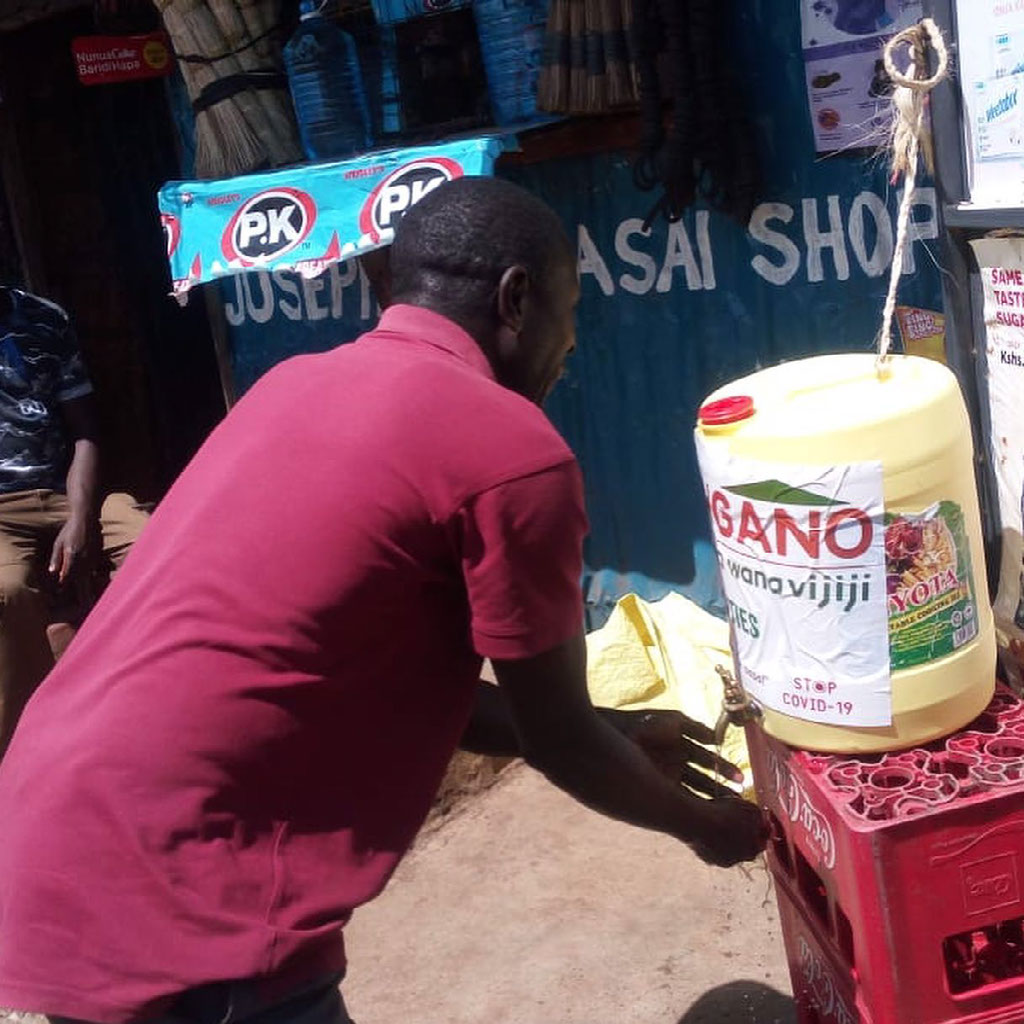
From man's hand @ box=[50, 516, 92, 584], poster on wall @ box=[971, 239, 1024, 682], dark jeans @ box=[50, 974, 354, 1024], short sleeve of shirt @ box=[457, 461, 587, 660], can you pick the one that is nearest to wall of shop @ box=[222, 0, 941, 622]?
poster on wall @ box=[971, 239, 1024, 682]

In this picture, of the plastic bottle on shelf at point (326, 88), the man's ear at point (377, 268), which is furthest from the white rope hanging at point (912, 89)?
the plastic bottle on shelf at point (326, 88)

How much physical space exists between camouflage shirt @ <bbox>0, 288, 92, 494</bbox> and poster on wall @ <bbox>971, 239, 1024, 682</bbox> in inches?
125

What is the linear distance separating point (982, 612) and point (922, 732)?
21 centimetres

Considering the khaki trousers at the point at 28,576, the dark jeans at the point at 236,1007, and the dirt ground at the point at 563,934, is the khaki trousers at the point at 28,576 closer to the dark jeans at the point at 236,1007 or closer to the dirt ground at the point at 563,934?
the dirt ground at the point at 563,934

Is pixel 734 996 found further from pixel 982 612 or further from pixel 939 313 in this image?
pixel 939 313

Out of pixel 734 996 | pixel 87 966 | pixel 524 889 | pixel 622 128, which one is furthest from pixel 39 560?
pixel 87 966

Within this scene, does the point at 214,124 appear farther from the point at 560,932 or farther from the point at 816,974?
the point at 816,974

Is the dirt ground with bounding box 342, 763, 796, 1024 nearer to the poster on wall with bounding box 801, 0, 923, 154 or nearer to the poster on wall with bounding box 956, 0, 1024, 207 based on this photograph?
the poster on wall with bounding box 956, 0, 1024, 207

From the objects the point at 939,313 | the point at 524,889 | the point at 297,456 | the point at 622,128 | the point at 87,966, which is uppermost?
the point at 622,128

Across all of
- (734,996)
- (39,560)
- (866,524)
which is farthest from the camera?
(39,560)

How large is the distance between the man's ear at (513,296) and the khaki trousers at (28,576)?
297cm

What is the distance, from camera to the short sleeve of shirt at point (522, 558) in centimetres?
151

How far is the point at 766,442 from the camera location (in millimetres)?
1863

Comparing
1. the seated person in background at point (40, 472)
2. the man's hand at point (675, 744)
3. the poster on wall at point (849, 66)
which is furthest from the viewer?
the seated person in background at point (40, 472)
